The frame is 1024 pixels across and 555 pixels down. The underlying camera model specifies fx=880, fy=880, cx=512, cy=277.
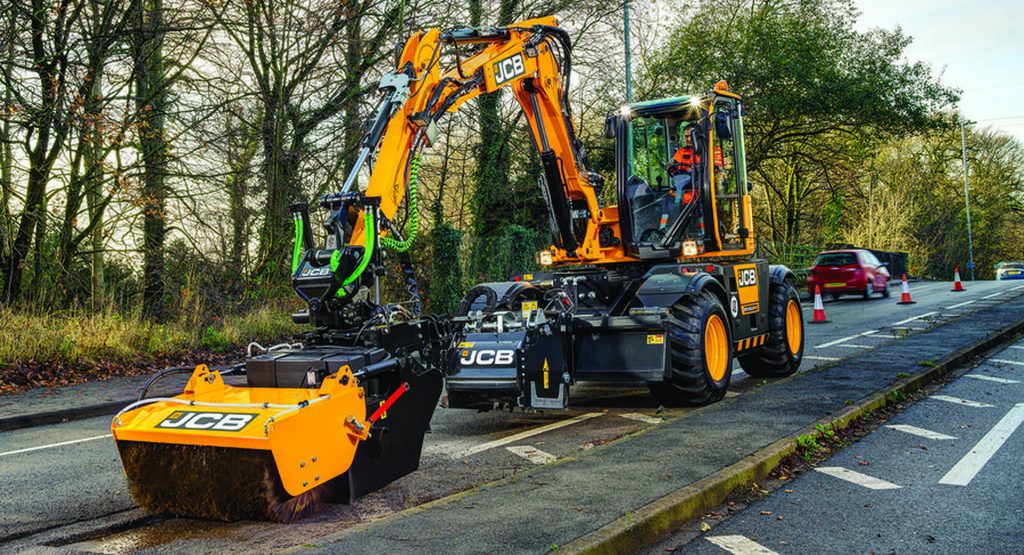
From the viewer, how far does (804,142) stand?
3234cm

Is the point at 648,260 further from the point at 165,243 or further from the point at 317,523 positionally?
the point at 165,243

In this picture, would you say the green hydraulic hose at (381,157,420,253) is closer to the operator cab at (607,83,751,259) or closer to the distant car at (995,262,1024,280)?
the operator cab at (607,83,751,259)

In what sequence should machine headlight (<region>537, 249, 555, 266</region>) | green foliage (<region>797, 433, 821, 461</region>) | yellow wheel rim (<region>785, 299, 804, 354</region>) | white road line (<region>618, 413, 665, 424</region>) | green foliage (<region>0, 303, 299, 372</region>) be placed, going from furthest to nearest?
green foliage (<region>0, 303, 299, 372</region>)
yellow wheel rim (<region>785, 299, 804, 354</region>)
machine headlight (<region>537, 249, 555, 266</region>)
white road line (<region>618, 413, 665, 424</region>)
green foliage (<region>797, 433, 821, 461</region>)

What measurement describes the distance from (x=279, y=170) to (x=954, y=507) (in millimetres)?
14459

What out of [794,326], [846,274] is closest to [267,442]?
[794,326]

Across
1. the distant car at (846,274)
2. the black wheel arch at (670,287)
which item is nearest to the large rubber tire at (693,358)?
the black wheel arch at (670,287)

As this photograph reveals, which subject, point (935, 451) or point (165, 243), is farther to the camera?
point (165, 243)

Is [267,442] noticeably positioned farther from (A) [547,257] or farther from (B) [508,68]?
(A) [547,257]

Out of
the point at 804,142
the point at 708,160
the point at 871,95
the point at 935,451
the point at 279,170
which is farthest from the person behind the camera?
the point at 804,142

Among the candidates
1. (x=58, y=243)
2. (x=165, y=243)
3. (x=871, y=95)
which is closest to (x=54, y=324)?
(x=58, y=243)

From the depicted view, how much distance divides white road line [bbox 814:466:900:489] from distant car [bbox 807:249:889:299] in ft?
71.6

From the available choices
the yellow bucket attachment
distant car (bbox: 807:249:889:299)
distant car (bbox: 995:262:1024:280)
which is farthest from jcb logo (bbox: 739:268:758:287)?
distant car (bbox: 995:262:1024:280)

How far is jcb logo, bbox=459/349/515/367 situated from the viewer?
739 cm

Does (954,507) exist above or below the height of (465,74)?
below
